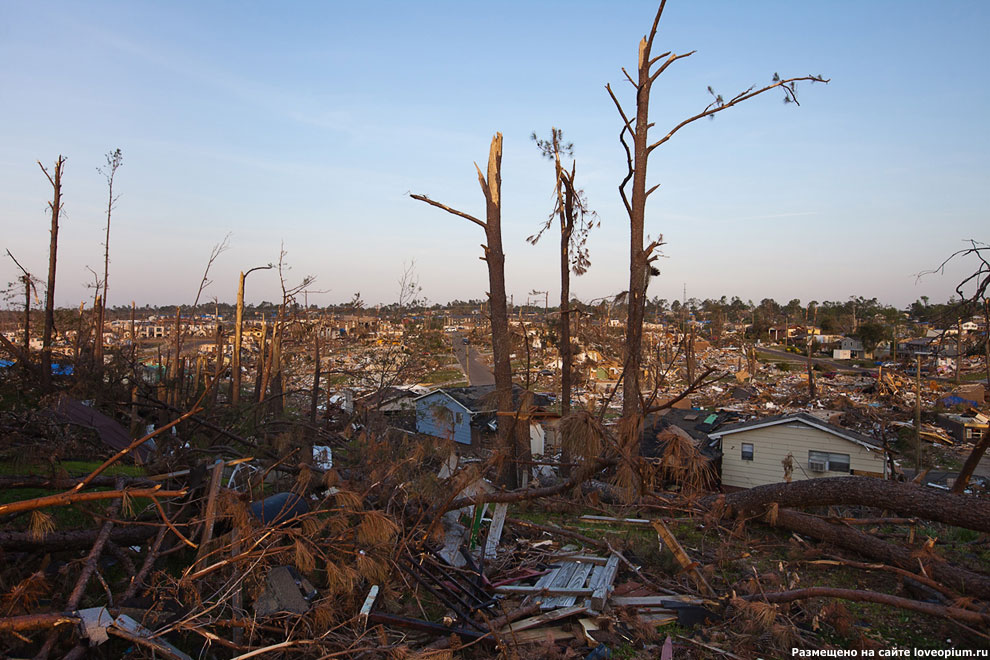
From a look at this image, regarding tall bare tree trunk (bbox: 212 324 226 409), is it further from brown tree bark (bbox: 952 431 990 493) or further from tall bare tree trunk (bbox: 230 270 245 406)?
brown tree bark (bbox: 952 431 990 493)

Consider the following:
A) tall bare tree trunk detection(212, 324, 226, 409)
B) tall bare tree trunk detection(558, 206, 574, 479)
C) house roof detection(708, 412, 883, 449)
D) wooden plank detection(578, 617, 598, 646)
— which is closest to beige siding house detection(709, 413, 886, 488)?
house roof detection(708, 412, 883, 449)

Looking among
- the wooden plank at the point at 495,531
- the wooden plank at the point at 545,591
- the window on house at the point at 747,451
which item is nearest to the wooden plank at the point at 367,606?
the wooden plank at the point at 545,591

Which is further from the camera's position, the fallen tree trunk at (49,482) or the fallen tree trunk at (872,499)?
the fallen tree trunk at (872,499)

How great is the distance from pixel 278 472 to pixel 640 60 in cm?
751

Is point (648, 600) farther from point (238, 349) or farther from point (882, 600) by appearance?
point (238, 349)

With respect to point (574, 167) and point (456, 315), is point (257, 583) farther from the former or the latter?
point (456, 315)

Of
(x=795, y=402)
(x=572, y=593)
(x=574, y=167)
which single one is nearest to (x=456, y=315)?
(x=795, y=402)

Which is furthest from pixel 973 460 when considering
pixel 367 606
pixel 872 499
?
pixel 367 606

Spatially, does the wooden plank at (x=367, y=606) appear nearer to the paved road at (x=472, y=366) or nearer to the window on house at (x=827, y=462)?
the window on house at (x=827, y=462)

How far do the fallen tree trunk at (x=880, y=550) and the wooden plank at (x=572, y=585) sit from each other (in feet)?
8.21

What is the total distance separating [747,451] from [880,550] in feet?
36.3

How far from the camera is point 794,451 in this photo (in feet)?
52.1

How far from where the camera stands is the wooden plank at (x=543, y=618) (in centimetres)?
464

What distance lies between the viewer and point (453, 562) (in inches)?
216
